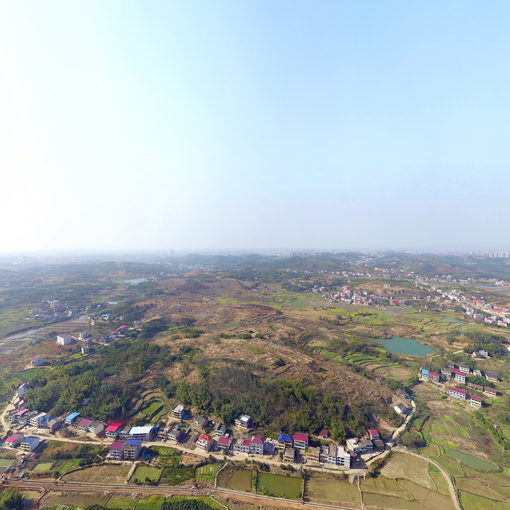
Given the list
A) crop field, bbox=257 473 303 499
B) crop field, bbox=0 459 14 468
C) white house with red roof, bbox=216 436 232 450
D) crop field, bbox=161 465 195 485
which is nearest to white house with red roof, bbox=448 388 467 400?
crop field, bbox=257 473 303 499

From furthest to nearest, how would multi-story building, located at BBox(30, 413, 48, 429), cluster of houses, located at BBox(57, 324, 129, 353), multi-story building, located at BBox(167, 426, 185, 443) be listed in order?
cluster of houses, located at BBox(57, 324, 129, 353) < multi-story building, located at BBox(30, 413, 48, 429) < multi-story building, located at BBox(167, 426, 185, 443)

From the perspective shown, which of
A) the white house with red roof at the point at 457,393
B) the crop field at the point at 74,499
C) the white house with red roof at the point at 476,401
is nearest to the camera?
the crop field at the point at 74,499

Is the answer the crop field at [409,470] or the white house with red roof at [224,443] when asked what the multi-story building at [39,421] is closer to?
the white house with red roof at [224,443]

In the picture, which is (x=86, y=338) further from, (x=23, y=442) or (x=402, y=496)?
(x=402, y=496)

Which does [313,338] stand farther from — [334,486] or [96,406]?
[96,406]

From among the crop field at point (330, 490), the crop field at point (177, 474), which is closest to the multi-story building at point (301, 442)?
the crop field at point (330, 490)

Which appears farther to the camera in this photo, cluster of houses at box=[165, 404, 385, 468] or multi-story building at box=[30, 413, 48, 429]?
multi-story building at box=[30, 413, 48, 429]

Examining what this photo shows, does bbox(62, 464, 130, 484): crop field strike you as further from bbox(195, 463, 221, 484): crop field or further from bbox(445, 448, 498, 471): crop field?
bbox(445, 448, 498, 471): crop field
